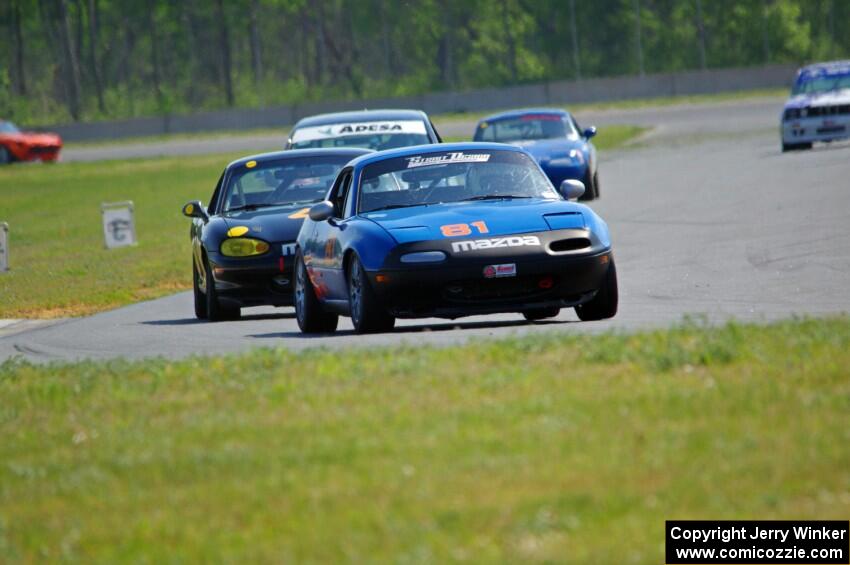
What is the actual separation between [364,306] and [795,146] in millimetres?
24218

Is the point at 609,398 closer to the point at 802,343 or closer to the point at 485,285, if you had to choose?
the point at 802,343

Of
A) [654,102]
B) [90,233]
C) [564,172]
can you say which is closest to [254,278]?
[564,172]

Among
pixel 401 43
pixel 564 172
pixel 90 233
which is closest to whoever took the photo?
pixel 564 172

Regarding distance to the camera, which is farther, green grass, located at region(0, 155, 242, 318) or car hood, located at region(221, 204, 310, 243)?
green grass, located at region(0, 155, 242, 318)

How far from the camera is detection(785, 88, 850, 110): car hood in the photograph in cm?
3344

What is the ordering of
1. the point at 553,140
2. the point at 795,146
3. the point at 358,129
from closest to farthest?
1. the point at 358,129
2. the point at 553,140
3. the point at 795,146

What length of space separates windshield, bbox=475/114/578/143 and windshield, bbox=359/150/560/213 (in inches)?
585

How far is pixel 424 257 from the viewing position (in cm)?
1097

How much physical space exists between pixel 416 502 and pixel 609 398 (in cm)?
160

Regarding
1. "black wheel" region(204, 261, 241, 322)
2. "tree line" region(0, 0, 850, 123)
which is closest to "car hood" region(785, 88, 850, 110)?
"black wheel" region(204, 261, 241, 322)

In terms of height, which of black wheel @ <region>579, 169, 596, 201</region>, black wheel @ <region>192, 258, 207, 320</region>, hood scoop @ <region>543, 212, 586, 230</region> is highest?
hood scoop @ <region>543, 212, 586, 230</region>

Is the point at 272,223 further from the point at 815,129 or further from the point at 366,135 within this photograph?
the point at 815,129

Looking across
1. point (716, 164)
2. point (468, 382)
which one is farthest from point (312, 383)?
point (716, 164)

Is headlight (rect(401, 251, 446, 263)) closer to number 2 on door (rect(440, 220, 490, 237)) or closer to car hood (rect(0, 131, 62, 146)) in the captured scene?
number 2 on door (rect(440, 220, 490, 237))
